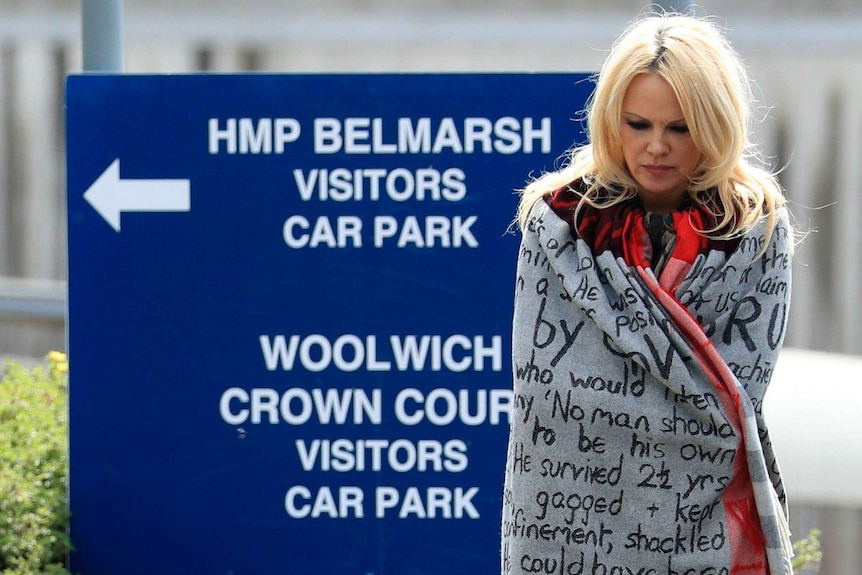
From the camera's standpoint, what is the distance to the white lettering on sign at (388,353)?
282 cm

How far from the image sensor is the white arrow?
282 cm

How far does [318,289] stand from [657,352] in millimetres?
1493

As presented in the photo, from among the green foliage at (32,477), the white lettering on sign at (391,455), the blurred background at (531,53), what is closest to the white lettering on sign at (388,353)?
the white lettering on sign at (391,455)

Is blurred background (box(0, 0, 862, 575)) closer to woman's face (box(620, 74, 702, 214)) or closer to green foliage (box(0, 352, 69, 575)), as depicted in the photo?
green foliage (box(0, 352, 69, 575))

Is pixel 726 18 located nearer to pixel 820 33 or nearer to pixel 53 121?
pixel 820 33

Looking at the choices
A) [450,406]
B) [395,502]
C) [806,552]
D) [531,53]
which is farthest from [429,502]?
[531,53]

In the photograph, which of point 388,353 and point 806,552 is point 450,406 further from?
point 806,552

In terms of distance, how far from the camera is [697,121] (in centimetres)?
150

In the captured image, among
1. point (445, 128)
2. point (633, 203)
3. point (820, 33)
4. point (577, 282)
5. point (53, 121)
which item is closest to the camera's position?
point (577, 282)

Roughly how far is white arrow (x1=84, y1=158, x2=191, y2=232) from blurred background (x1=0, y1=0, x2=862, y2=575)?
6.34 feet

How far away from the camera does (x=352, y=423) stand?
9.29 ft

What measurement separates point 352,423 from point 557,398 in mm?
1404

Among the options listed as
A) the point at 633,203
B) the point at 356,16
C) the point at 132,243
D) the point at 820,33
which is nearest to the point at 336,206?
the point at 132,243

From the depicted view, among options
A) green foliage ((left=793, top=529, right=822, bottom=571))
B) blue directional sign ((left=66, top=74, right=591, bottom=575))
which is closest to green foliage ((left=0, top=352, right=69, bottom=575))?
blue directional sign ((left=66, top=74, right=591, bottom=575))
